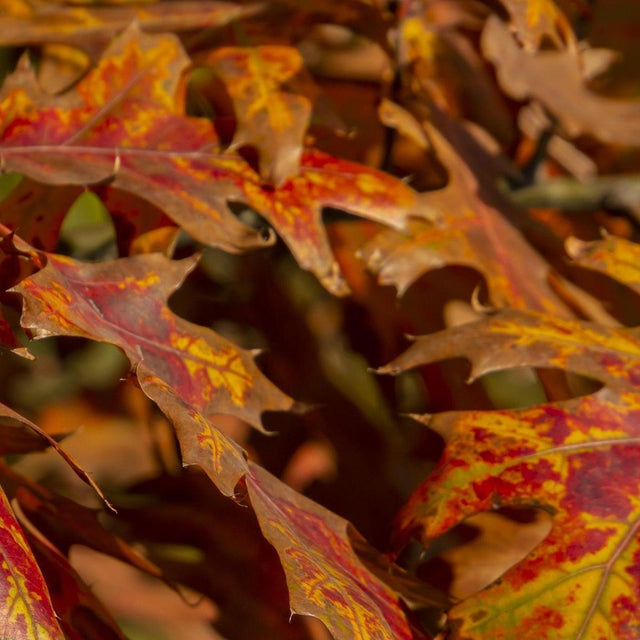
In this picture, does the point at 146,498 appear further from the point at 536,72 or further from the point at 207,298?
the point at 536,72

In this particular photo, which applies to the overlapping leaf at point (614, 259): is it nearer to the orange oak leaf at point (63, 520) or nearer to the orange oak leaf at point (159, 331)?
the orange oak leaf at point (159, 331)

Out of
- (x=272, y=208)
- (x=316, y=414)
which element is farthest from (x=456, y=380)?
(x=272, y=208)

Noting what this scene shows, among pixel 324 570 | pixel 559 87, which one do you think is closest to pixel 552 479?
pixel 324 570

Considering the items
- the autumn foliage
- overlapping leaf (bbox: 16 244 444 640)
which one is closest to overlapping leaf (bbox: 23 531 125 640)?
the autumn foliage

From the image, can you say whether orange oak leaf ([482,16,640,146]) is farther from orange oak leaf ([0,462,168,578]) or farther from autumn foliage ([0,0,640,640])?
orange oak leaf ([0,462,168,578])

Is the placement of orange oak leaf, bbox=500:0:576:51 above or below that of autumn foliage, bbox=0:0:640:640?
above

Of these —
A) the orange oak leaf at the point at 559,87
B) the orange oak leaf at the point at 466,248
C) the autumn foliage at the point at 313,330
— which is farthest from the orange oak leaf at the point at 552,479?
the orange oak leaf at the point at 559,87

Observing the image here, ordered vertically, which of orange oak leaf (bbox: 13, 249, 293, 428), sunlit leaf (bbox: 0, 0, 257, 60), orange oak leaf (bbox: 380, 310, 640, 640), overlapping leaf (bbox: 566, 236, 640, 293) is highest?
sunlit leaf (bbox: 0, 0, 257, 60)

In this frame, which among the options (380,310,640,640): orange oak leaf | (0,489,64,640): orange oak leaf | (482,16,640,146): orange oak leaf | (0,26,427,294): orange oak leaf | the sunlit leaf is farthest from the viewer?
(482,16,640,146): orange oak leaf

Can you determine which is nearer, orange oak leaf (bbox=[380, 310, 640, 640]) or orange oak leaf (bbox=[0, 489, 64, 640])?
orange oak leaf (bbox=[0, 489, 64, 640])
